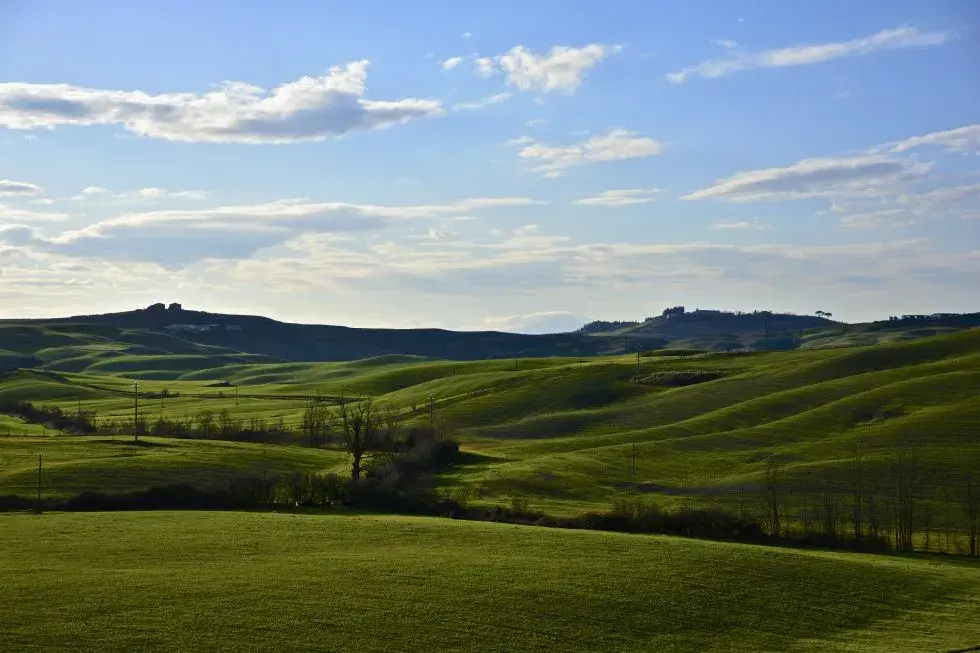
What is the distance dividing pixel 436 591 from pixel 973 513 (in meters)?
50.9

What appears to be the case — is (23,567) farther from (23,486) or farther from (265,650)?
(23,486)

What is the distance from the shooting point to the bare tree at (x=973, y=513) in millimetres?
79438

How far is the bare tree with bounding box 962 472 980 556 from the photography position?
3127 inches

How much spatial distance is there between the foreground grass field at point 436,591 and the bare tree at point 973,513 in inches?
438

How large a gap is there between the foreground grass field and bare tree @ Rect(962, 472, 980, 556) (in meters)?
11.1

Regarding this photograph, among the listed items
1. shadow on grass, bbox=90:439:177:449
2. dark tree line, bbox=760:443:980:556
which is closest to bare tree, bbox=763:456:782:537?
dark tree line, bbox=760:443:980:556

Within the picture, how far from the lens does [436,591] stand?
4944cm

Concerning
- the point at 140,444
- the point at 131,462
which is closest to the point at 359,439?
the point at 140,444

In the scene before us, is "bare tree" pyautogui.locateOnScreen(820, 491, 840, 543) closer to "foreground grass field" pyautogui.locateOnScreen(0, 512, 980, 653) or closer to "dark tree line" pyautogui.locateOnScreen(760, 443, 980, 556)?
"dark tree line" pyautogui.locateOnScreen(760, 443, 980, 556)

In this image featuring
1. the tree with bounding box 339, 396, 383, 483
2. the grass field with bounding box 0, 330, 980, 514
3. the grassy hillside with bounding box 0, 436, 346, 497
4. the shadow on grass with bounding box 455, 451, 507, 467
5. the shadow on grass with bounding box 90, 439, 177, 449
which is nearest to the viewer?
the grassy hillside with bounding box 0, 436, 346, 497

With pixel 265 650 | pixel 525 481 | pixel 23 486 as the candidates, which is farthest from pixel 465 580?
pixel 525 481

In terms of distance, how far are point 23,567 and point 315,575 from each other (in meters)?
13.4

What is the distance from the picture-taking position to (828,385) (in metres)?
169

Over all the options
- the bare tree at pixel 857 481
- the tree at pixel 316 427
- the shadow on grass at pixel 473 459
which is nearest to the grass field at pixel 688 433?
the shadow on grass at pixel 473 459
